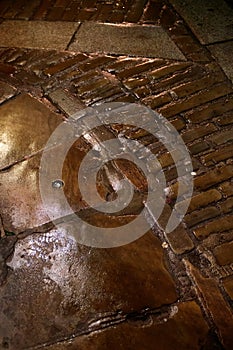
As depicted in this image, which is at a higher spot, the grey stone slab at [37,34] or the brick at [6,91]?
the grey stone slab at [37,34]

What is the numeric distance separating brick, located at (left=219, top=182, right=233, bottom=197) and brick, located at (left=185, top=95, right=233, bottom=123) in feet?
2.07

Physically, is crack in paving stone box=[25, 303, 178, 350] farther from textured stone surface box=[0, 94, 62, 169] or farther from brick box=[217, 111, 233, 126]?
brick box=[217, 111, 233, 126]

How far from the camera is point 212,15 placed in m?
4.25

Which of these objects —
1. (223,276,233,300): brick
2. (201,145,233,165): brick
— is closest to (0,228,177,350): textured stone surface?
(223,276,233,300): brick

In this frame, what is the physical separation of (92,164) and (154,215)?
0.63 metres

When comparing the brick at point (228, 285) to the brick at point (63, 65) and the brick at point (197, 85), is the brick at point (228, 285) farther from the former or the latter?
the brick at point (63, 65)

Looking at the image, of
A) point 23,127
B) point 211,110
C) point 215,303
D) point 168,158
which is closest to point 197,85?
point 211,110

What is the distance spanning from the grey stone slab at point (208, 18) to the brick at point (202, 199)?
5.78ft

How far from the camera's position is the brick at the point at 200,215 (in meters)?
2.71

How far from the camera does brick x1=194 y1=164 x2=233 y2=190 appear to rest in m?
2.88

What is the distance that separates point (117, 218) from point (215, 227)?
65 centimetres

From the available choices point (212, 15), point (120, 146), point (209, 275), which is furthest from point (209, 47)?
point (209, 275)

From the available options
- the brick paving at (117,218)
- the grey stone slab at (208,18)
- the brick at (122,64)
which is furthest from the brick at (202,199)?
the grey stone slab at (208,18)

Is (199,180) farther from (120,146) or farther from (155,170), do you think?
(120,146)
